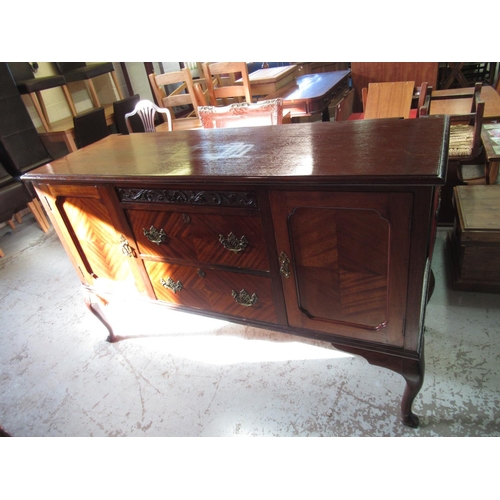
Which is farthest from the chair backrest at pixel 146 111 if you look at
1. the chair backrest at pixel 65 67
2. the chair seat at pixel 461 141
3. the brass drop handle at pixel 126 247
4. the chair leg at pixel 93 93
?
the chair seat at pixel 461 141

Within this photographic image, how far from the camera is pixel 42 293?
241 centimetres

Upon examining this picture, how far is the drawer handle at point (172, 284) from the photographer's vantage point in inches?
55.1

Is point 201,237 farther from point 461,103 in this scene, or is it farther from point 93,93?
point 93,93

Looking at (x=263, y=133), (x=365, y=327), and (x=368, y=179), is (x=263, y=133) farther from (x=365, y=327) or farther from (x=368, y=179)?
(x=365, y=327)

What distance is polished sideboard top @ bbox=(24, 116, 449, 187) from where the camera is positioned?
2.87 ft

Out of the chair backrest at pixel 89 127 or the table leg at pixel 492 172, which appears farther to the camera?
the chair backrest at pixel 89 127

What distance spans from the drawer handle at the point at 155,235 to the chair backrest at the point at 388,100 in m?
2.07

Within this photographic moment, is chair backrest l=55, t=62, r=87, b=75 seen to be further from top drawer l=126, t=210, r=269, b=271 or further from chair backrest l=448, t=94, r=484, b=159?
chair backrest l=448, t=94, r=484, b=159

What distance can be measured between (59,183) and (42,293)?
1.40 meters

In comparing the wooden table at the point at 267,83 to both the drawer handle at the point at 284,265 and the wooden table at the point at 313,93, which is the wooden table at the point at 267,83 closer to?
the wooden table at the point at 313,93

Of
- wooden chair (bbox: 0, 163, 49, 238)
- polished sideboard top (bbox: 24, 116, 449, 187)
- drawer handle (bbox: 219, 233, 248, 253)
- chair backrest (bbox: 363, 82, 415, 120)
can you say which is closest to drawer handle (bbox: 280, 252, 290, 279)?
drawer handle (bbox: 219, 233, 248, 253)

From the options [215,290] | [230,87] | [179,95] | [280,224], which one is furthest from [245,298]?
[179,95]

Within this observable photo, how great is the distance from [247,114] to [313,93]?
1.35m

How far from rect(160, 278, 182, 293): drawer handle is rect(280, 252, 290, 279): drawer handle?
48cm
